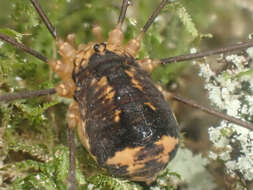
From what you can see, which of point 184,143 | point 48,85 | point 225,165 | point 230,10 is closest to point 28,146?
point 48,85

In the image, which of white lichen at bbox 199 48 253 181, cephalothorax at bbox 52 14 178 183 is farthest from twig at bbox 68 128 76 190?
white lichen at bbox 199 48 253 181

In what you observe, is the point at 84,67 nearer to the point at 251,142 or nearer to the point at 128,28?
the point at 128,28

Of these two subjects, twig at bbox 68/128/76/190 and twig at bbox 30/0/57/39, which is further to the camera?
twig at bbox 30/0/57/39

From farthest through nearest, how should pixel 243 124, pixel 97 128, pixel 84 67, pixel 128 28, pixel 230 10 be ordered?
pixel 230 10
pixel 128 28
pixel 84 67
pixel 243 124
pixel 97 128

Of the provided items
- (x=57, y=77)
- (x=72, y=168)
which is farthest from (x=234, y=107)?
(x=57, y=77)

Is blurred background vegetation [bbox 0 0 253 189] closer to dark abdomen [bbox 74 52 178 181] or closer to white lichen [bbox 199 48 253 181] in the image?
white lichen [bbox 199 48 253 181]

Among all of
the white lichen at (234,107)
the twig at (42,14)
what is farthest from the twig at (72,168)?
the white lichen at (234,107)

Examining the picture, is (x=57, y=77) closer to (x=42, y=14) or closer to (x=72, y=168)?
(x=42, y=14)
